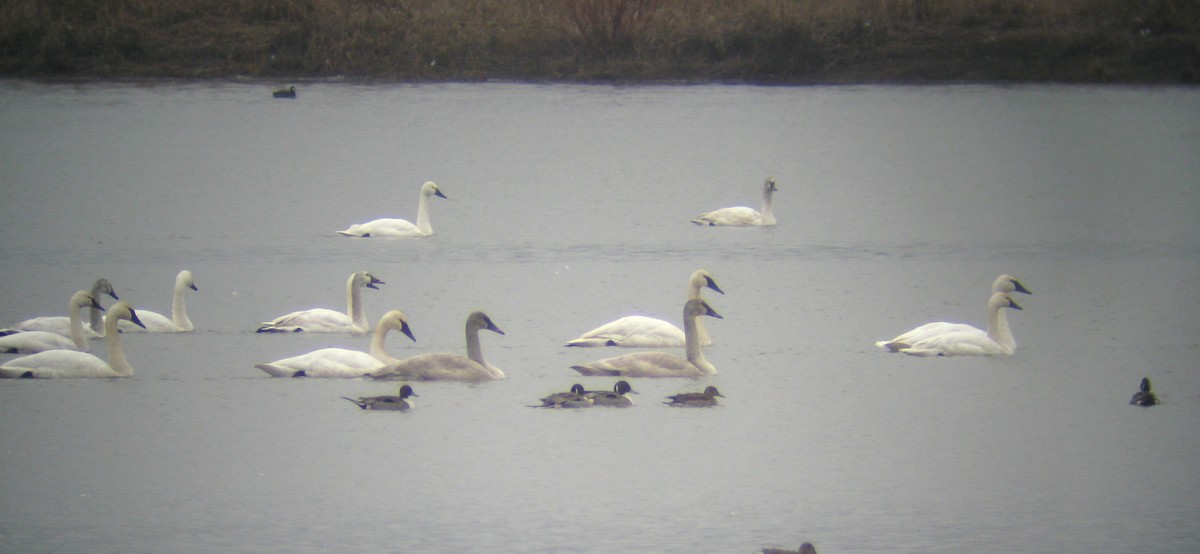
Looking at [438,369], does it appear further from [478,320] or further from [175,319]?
[175,319]

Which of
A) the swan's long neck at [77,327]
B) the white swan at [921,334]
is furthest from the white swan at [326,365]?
the white swan at [921,334]

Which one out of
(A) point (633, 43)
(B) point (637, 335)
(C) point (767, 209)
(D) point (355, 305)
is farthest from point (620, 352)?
(A) point (633, 43)

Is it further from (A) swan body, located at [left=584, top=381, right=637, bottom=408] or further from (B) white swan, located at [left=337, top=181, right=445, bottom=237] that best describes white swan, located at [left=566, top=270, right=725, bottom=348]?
(B) white swan, located at [left=337, top=181, right=445, bottom=237]

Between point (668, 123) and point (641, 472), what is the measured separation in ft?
63.5

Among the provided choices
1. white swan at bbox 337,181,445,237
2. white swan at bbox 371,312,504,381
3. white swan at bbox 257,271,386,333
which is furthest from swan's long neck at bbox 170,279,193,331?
white swan at bbox 337,181,445,237

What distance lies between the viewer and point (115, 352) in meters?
10.2

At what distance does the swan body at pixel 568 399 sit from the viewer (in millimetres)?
9430

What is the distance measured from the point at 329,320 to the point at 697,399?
298cm

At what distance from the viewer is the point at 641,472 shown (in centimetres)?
835

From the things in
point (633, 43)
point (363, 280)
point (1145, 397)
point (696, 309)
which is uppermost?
point (633, 43)

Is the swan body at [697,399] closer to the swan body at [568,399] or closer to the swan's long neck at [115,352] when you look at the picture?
the swan body at [568,399]

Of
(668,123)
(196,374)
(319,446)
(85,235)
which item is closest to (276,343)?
(196,374)

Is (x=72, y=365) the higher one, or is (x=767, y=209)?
(x=767, y=209)

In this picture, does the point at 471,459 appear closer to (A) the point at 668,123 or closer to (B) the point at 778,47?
(A) the point at 668,123
